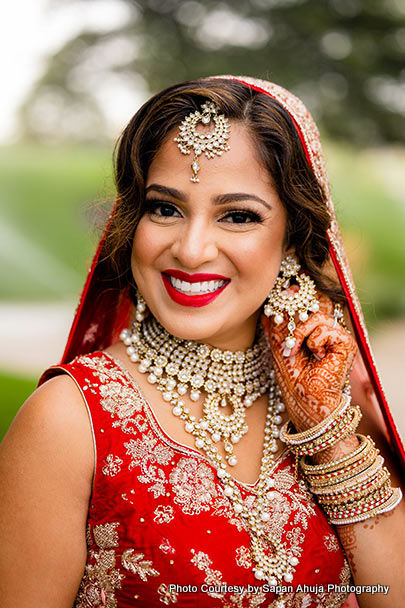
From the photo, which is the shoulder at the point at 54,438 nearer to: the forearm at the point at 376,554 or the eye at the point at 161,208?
the eye at the point at 161,208

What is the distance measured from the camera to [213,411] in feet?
6.20

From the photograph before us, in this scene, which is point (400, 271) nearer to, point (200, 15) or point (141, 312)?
point (200, 15)

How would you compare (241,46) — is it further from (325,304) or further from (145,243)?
(145,243)

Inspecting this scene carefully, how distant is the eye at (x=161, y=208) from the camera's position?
178 centimetres

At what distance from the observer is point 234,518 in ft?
5.61

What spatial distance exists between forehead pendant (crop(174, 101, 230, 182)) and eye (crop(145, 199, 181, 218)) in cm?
10

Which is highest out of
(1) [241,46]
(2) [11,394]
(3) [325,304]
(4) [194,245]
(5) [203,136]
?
(1) [241,46]

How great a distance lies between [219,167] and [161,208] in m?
0.19

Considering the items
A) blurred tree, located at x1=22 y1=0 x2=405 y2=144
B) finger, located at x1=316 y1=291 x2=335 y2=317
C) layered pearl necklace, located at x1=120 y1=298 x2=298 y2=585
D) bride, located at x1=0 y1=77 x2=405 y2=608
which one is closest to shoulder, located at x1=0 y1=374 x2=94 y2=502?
bride, located at x1=0 y1=77 x2=405 y2=608

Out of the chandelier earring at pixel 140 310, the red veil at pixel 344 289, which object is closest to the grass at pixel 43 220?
the red veil at pixel 344 289

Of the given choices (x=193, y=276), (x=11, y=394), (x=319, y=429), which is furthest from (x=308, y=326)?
(x=11, y=394)

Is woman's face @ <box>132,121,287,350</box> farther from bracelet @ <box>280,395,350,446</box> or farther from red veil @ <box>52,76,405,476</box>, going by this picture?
bracelet @ <box>280,395,350,446</box>

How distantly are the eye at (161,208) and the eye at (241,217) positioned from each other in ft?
0.42

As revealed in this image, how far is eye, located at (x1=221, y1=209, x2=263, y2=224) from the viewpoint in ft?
5.77
